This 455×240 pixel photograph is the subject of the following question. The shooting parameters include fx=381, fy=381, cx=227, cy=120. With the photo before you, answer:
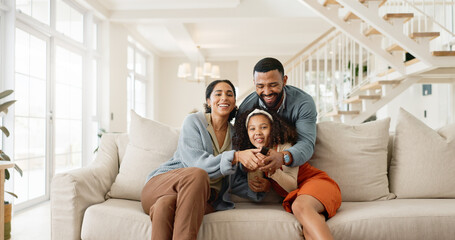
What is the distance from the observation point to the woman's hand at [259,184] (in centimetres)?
204

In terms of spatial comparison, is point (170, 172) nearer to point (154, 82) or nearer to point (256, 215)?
point (256, 215)

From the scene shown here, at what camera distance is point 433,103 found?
6.60 meters

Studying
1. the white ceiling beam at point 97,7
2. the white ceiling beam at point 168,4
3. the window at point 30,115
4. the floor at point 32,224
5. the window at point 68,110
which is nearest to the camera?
the floor at point 32,224

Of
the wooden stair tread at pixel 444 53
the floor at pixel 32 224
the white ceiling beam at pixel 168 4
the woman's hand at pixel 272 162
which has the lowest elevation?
the floor at pixel 32 224

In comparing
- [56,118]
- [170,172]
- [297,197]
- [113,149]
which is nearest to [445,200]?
[297,197]

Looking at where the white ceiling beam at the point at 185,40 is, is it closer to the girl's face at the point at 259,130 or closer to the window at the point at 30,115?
the window at the point at 30,115

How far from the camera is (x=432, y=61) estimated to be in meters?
4.37

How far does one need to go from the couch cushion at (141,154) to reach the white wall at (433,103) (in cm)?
532

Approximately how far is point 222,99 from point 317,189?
69 centimetres

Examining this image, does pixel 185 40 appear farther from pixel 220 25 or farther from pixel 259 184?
pixel 259 184

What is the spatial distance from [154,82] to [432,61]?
670cm

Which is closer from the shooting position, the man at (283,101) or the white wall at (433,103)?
the man at (283,101)

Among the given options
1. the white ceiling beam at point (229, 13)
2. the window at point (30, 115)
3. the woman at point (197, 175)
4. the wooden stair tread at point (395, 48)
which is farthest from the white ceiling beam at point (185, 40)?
the woman at point (197, 175)

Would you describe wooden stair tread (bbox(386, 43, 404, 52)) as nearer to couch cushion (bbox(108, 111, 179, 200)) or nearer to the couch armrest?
couch cushion (bbox(108, 111, 179, 200))
